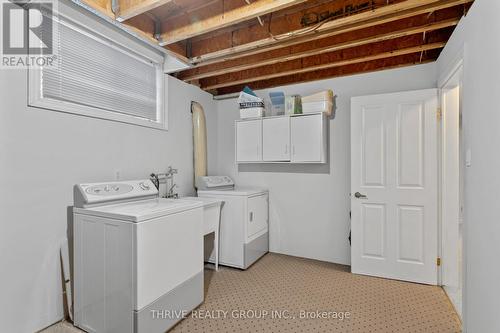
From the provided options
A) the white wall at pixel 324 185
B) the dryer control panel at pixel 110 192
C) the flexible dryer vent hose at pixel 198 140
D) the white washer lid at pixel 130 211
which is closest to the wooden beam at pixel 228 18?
the flexible dryer vent hose at pixel 198 140

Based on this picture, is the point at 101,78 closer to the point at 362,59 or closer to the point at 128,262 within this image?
the point at 128,262

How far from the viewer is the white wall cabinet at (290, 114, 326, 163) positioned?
310 cm

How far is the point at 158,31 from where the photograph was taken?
7.98 ft

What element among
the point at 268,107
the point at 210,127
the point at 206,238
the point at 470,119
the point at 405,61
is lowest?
the point at 206,238

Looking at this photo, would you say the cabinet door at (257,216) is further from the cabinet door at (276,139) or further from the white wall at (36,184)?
the white wall at (36,184)

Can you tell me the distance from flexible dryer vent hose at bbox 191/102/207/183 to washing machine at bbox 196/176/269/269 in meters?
0.17

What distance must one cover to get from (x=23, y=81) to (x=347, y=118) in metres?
3.16

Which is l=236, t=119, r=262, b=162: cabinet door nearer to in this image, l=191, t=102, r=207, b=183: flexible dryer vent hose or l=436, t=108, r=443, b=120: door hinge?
l=191, t=102, r=207, b=183: flexible dryer vent hose

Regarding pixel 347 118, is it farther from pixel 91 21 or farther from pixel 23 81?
pixel 23 81

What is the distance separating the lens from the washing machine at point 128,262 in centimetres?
174

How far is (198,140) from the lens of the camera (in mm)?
3498

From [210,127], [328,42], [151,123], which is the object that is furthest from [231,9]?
[210,127]

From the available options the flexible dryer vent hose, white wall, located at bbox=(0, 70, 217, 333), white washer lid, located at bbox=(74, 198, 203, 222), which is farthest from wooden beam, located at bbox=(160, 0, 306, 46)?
white washer lid, located at bbox=(74, 198, 203, 222)

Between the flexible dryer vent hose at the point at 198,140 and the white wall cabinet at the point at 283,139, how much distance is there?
18.8 inches
